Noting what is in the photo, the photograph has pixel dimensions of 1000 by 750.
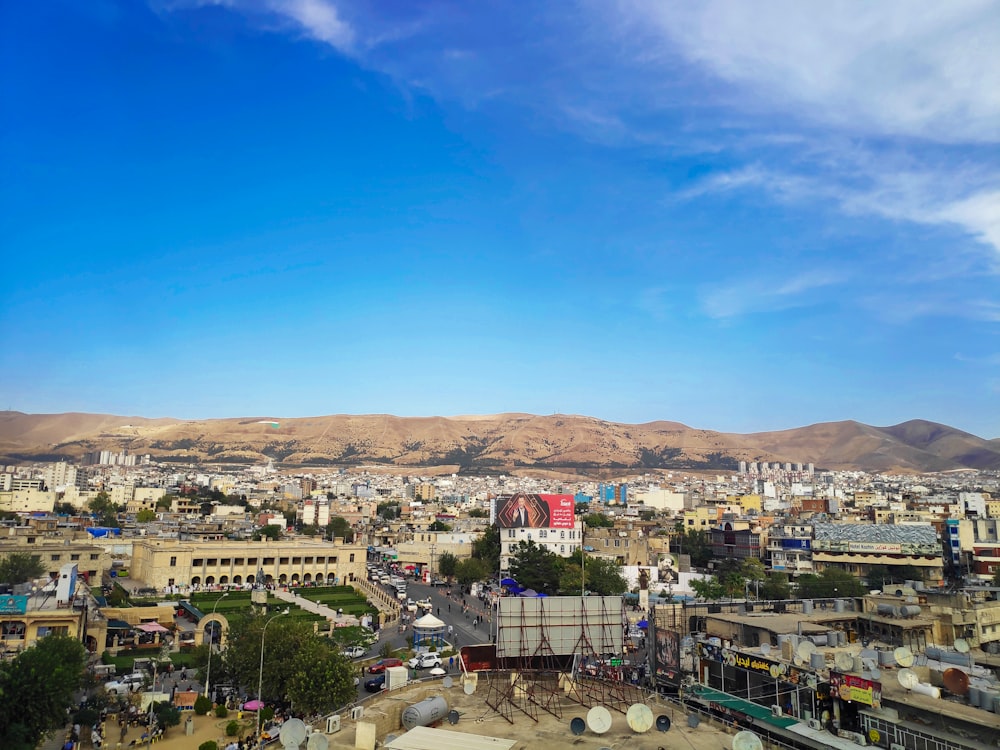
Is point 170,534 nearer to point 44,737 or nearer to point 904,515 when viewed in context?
point 44,737

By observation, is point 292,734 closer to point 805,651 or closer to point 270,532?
point 805,651

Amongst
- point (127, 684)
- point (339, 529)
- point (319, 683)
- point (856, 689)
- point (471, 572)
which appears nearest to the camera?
point (856, 689)

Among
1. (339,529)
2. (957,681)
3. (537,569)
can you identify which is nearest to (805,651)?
(957,681)

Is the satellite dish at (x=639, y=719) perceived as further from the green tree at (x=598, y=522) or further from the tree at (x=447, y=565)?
the green tree at (x=598, y=522)

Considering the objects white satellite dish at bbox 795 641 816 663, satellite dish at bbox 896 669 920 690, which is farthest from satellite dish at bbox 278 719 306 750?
satellite dish at bbox 896 669 920 690

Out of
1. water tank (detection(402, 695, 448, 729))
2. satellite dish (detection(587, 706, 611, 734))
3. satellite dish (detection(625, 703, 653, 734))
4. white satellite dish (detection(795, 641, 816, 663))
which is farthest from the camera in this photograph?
white satellite dish (detection(795, 641, 816, 663))

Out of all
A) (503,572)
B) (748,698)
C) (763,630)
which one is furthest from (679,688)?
(503,572)

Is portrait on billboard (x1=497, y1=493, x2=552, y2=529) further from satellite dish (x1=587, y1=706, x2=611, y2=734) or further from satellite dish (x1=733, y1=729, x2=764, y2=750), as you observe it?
satellite dish (x1=733, y1=729, x2=764, y2=750)
